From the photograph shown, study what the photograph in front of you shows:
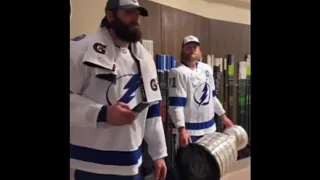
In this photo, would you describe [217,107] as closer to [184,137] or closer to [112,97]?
[184,137]

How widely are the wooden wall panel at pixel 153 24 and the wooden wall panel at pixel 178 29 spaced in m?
0.02

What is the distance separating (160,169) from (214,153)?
0.20 meters

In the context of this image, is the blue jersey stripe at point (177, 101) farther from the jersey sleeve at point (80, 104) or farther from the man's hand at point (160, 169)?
the jersey sleeve at point (80, 104)

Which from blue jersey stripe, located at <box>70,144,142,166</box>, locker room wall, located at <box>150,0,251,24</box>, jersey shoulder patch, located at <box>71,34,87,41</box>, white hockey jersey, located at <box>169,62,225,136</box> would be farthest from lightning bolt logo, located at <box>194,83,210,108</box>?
jersey shoulder patch, located at <box>71,34,87,41</box>

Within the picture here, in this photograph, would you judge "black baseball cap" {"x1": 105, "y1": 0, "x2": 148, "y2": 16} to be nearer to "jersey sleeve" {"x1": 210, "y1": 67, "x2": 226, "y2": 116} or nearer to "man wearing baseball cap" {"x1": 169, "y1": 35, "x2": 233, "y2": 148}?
"man wearing baseball cap" {"x1": 169, "y1": 35, "x2": 233, "y2": 148}

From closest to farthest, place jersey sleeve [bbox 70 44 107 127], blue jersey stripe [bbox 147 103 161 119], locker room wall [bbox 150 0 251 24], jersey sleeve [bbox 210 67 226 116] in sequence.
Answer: jersey sleeve [bbox 70 44 107 127] → blue jersey stripe [bbox 147 103 161 119] → locker room wall [bbox 150 0 251 24] → jersey sleeve [bbox 210 67 226 116]

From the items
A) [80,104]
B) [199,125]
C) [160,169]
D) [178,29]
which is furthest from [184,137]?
[80,104]

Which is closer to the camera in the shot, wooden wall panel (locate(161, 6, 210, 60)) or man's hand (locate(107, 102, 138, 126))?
man's hand (locate(107, 102, 138, 126))

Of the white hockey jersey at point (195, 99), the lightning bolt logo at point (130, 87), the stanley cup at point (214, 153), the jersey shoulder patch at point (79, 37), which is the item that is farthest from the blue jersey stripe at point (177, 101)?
the jersey shoulder patch at point (79, 37)

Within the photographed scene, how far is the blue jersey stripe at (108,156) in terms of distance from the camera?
798mm

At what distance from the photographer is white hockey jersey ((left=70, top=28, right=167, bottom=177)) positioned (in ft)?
2.53
